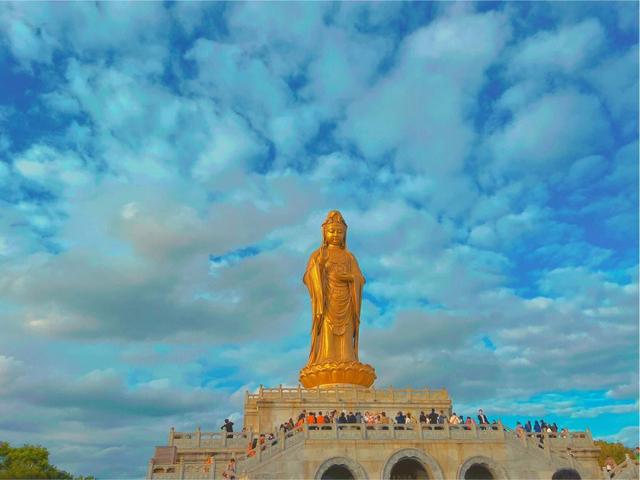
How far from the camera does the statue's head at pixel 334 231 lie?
39500 millimetres

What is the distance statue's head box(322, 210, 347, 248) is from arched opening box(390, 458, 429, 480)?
720 inches

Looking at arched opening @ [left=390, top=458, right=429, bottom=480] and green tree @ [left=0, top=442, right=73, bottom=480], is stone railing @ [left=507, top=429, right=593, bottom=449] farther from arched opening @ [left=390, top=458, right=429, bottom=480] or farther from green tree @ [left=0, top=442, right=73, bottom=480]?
green tree @ [left=0, top=442, right=73, bottom=480]

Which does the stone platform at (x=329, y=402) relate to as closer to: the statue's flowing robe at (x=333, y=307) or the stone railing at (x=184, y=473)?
the statue's flowing robe at (x=333, y=307)

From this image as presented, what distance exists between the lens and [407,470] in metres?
23.6

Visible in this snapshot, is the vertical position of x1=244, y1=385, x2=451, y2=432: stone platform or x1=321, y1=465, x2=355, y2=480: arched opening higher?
x1=244, y1=385, x2=451, y2=432: stone platform

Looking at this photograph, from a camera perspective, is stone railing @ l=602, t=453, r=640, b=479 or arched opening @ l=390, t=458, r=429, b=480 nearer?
stone railing @ l=602, t=453, r=640, b=479

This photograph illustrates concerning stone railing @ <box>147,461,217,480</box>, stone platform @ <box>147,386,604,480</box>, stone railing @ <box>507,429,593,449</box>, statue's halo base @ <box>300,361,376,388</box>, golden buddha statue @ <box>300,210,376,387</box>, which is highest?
golden buddha statue @ <box>300,210,376,387</box>

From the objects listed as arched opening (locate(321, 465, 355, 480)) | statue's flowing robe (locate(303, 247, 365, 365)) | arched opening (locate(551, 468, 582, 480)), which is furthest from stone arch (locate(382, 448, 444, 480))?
statue's flowing robe (locate(303, 247, 365, 365))

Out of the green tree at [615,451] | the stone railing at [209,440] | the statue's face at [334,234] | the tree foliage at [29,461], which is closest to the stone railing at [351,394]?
the stone railing at [209,440]

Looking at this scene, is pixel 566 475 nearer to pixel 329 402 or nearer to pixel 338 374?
pixel 329 402

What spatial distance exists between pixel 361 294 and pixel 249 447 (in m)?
17.0

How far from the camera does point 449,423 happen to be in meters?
23.3

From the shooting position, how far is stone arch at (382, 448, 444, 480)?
71.5 ft

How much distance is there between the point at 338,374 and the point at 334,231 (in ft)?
33.8
